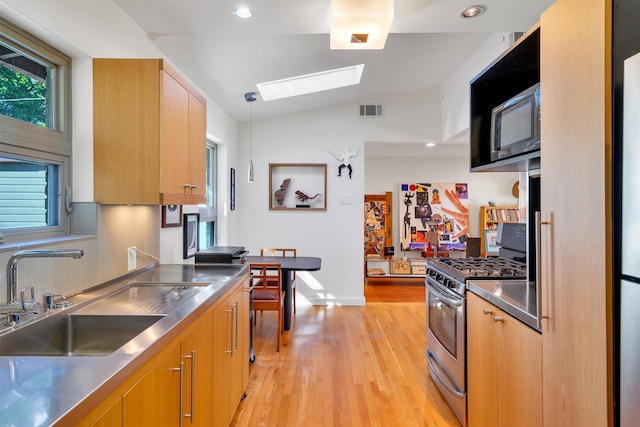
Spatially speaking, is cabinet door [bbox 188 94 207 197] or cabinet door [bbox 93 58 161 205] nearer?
cabinet door [bbox 93 58 161 205]

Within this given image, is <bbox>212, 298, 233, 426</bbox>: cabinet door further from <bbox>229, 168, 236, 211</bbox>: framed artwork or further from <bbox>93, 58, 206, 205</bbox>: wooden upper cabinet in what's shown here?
<bbox>229, 168, 236, 211</bbox>: framed artwork

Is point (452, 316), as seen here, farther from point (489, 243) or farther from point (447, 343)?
point (489, 243)

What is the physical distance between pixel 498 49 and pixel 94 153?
334 cm

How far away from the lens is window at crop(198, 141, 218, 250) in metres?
3.95

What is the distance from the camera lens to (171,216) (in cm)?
279

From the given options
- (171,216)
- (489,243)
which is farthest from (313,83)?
(489,243)

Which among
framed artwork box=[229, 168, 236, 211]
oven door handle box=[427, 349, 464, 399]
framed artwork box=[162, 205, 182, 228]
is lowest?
oven door handle box=[427, 349, 464, 399]

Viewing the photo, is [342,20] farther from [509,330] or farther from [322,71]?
[509,330]

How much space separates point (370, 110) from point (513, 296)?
3.59 metres

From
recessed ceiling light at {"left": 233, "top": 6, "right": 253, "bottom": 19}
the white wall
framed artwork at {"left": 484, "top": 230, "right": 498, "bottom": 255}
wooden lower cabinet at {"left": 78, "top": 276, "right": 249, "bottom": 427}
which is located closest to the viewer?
wooden lower cabinet at {"left": 78, "top": 276, "right": 249, "bottom": 427}

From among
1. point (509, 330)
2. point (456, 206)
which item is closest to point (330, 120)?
point (456, 206)

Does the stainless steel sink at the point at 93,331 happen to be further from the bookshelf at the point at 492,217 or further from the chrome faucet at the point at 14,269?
the bookshelf at the point at 492,217

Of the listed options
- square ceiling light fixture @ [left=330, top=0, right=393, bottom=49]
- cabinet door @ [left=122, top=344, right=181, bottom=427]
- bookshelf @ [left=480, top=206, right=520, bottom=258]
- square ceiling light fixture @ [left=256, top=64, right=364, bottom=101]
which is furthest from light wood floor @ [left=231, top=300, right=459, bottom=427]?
bookshelf @ [left=480, top=206, right=520, bottom=258]

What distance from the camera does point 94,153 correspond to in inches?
73.1
